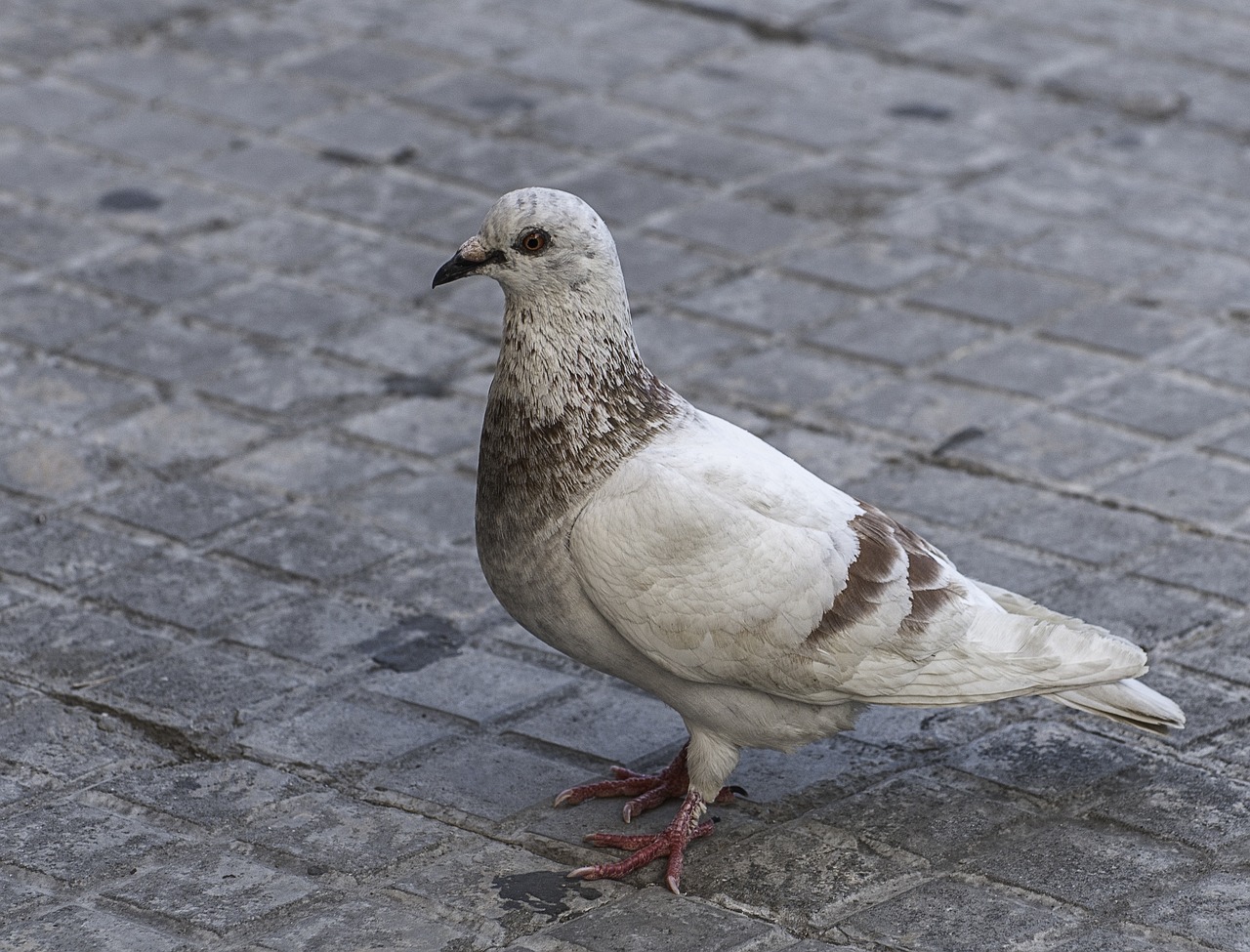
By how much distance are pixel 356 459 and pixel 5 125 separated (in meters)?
3.35

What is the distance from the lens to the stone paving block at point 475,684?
498 centimetres

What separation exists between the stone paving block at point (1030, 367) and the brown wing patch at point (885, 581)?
228cm

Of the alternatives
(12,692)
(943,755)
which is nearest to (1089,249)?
(943,755)

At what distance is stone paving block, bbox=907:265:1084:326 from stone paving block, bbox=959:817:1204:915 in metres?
2.98

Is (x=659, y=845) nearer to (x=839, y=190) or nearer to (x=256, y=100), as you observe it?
(x=839, y=190)

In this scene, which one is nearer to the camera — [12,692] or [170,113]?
[12,692]

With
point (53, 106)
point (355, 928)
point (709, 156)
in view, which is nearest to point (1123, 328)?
point (709, 156)

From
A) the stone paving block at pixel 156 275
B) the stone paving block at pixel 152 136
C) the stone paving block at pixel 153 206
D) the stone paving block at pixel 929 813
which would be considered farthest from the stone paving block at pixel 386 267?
the stone paving block at pixel 929 813

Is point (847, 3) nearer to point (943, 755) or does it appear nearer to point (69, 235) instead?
point (69, 235)

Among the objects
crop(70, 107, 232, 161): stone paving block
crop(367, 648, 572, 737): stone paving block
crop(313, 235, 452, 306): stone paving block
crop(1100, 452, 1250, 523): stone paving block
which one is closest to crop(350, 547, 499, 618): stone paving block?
crop(367, 648, 572, 737): stone paving block

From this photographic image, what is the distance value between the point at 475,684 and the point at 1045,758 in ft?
4.94

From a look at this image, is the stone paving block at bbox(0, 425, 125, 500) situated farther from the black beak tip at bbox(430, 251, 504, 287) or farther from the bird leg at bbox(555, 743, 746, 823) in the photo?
the bird leg at bbox(555, 743, 746, 823)

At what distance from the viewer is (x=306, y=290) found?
23.8 ft

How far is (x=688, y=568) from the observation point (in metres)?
4.14
